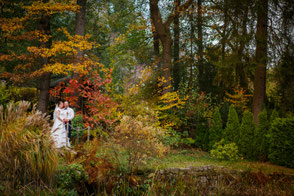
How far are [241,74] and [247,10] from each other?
536 cm

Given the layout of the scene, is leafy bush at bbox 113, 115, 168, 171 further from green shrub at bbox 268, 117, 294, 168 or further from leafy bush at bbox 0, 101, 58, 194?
green shrub at bbox 268, 117, 294, 168

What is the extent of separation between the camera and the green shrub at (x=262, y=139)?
815 centimetres

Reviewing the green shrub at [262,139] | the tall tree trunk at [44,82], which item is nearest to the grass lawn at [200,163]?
the green shrub at [262,139]

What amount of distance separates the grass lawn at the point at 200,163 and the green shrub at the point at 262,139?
540 mm

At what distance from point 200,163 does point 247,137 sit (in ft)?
7.48

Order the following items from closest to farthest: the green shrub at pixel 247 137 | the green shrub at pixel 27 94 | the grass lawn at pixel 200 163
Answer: the grass lawn at pixel 200 163 → the green shrub at pixel 247 137 → the green shrub at pixel 27 94

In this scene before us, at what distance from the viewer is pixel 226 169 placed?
6.66m

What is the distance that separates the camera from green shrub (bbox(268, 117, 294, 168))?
713 centimetres

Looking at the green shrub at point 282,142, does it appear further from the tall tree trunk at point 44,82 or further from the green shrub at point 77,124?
the tall tree trunk at point 44,82

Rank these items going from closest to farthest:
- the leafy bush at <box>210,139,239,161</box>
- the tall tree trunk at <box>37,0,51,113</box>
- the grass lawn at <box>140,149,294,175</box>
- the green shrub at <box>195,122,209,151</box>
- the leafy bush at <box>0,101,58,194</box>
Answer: the leafy bush at <box>0,101,58,194</box> → the grass lawn at <box>140,149,294,175</box> → the leafy bush at <box>210,139,239,161</box> → the green shrub at <box>195,122,209,151</box> → the tall tree trunk at <box>37,0,51,113</box>

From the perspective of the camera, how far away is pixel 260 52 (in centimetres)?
936

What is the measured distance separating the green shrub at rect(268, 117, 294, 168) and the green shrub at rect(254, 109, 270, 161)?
0.43m

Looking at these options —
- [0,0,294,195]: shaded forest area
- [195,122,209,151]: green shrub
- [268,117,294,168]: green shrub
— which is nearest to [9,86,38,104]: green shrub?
[0,0,294,195]: shaded forest area

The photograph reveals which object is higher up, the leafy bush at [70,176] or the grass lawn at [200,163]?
the leafy bush at [70,176]
